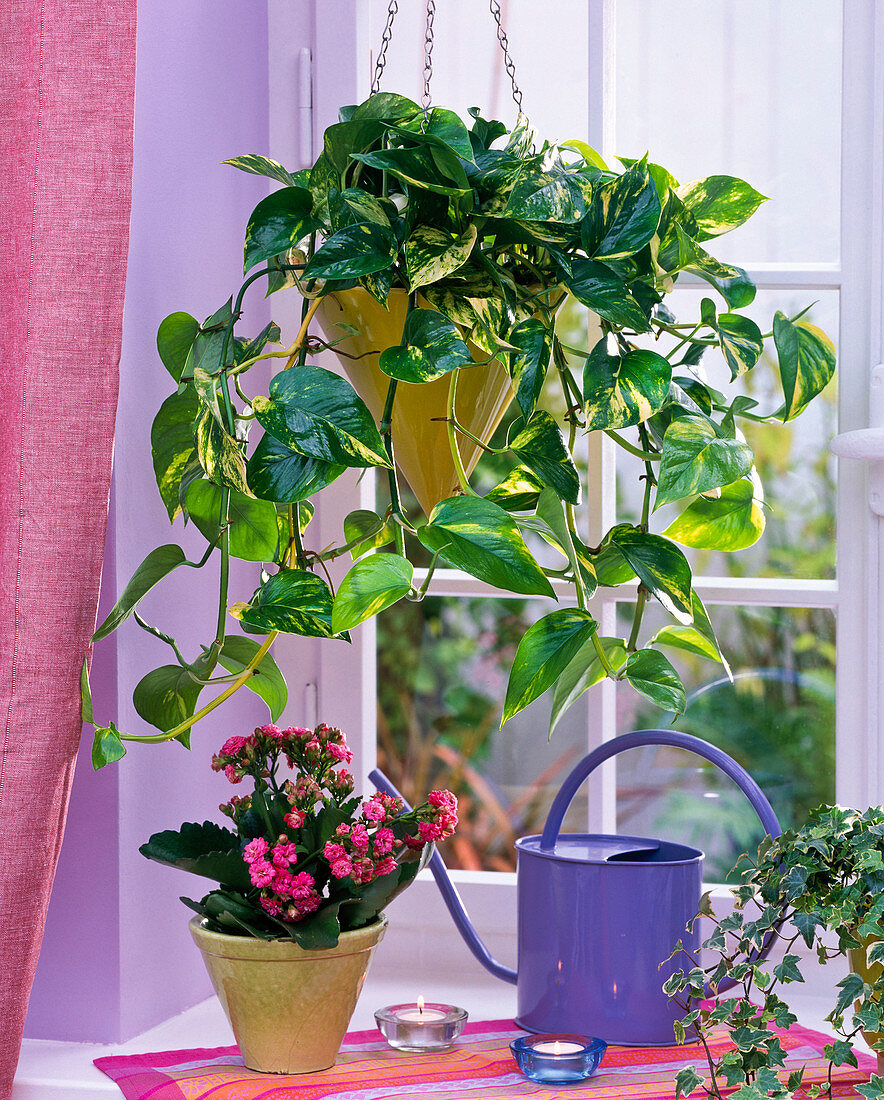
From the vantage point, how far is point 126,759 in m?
1.04

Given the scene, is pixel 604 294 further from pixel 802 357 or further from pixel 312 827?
pixel 312 827

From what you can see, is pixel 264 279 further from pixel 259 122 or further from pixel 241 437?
pixel 241 437

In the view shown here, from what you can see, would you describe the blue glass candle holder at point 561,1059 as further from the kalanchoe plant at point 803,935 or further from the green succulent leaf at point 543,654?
the green succulent leaf at point 543,654

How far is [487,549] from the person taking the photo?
2.50 feet

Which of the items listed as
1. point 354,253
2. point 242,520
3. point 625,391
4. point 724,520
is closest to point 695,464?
point 625,391

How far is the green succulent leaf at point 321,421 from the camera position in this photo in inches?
30.3

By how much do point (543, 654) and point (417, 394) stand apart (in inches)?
9.5

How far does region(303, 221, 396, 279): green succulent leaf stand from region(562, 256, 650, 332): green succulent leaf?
0.44 ft

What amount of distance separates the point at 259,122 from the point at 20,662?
717 millimetres

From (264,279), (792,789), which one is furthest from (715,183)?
(792,789)

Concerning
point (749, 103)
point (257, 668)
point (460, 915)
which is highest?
point (749, 103)

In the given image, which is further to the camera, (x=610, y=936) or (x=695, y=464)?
(x=610, y=936)

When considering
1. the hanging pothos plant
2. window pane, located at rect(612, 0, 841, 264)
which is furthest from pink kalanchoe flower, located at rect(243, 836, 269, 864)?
window pane, located at rect(612, 0, 841, 264)

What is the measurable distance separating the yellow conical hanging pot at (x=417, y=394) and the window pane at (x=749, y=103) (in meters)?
0.47
